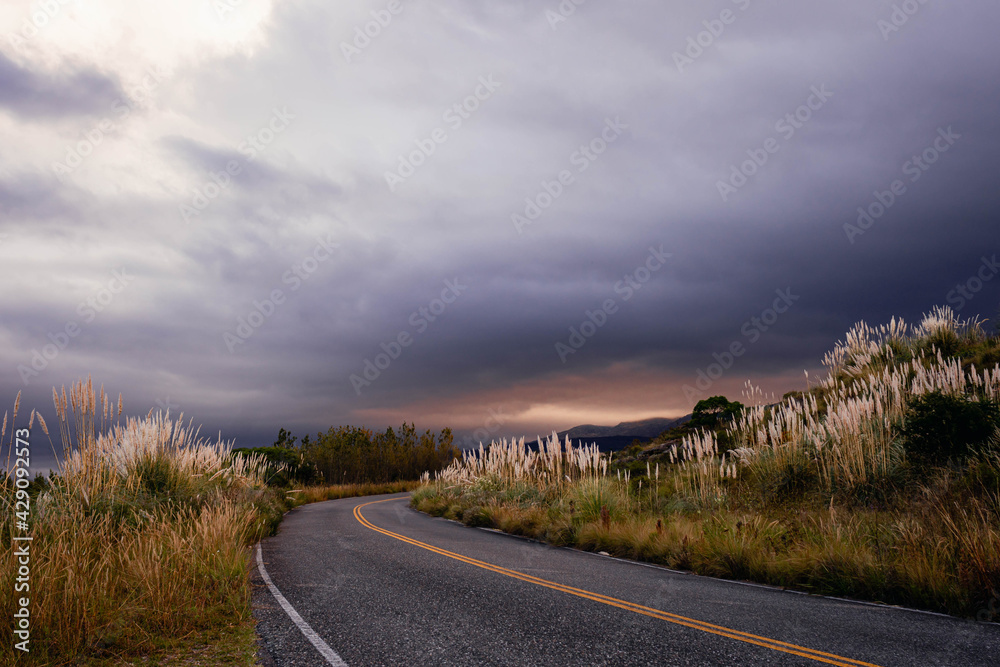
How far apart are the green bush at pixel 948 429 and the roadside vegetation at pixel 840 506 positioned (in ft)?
0.08

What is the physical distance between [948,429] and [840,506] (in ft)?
8.58

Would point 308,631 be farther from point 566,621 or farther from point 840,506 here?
point 840,506

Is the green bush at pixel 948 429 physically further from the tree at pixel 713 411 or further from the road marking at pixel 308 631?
the tree at pixel 713 411

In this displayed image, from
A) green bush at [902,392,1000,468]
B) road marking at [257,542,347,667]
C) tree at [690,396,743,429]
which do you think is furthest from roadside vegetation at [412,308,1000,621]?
tree at [690,396,743,429]

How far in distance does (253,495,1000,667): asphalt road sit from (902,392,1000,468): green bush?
5.40 m

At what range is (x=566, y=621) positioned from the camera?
5.98 m

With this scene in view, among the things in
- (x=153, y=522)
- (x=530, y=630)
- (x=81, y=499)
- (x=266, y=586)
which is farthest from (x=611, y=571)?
(x=81, y=499)

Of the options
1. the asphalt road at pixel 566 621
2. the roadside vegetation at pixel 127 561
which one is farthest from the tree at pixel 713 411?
the roadside vegetation at pixel 127 561

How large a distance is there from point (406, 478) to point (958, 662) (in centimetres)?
4876

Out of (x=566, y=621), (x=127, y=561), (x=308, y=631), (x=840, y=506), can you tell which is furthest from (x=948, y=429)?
(x=127, y=561)

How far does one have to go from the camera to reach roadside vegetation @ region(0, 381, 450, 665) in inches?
202

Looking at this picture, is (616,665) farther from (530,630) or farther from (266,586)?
(266,586)

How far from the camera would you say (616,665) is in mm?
4680

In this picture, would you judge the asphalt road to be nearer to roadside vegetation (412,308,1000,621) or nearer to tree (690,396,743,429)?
roadside vegetation (412,308,1000,621)
